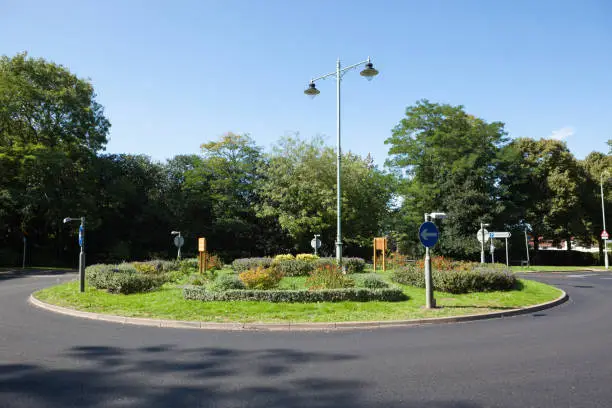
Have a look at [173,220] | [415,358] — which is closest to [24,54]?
[173,220]

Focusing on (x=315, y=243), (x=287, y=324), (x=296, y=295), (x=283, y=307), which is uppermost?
(x=315, y=243)

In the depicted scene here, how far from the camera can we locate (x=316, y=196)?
39375 millimetres

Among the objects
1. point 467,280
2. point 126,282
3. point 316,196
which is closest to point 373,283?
point 467,280

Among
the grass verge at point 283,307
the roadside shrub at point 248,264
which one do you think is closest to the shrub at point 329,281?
the grass verge at point 283,307

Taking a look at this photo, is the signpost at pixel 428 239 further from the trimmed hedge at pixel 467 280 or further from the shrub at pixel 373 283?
the trimmed hedge at pixel 467 280

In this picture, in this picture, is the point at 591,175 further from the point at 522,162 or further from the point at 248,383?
the point at 248,383

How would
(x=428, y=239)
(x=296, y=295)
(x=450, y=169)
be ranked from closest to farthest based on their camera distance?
(x=428, y=239) < (x=296, y=295) < (x=450, y=169)

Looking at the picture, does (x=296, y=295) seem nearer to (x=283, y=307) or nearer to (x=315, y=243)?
(x=283, y=307)

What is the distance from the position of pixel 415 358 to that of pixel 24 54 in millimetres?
41924

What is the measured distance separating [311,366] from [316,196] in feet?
109

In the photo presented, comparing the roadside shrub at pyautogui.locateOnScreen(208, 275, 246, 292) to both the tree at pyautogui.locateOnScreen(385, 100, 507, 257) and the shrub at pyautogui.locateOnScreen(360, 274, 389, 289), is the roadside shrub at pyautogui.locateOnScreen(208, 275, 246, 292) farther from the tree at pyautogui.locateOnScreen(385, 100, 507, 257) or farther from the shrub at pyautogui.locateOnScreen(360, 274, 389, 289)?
the tree at pyautogui.locateOnScreen(385, 100, 507, 257)

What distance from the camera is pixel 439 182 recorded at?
1548 inches

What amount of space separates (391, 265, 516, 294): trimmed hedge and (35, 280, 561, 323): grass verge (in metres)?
0.39

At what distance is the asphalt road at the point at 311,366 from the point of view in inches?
193
